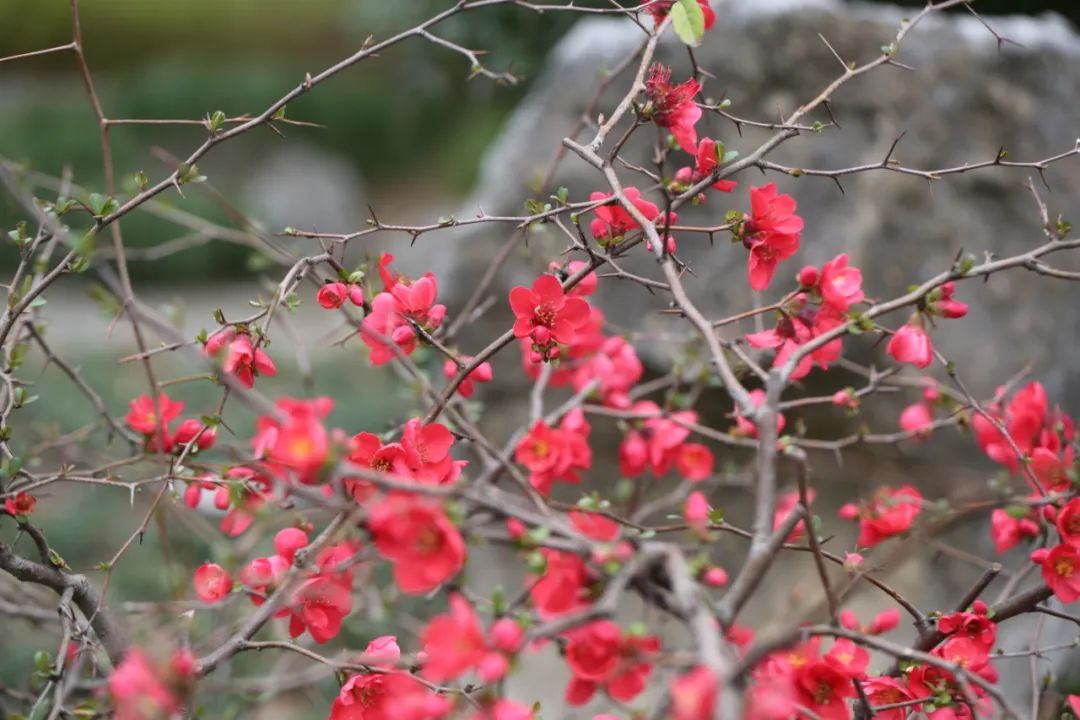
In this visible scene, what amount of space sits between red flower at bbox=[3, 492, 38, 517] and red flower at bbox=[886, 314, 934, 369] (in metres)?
0.69

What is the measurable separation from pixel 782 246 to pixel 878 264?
3.91 feet

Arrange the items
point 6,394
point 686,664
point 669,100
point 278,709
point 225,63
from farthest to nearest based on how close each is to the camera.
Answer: point 225,63, point 278,709, point 6,394, point 669,100, point 686,664

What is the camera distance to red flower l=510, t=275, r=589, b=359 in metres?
0.74

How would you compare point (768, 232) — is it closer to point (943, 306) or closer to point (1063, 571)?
point (943, 306)

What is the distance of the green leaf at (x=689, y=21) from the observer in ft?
2.50

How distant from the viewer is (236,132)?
2.77ft

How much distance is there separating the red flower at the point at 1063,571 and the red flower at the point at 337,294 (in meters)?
0.56

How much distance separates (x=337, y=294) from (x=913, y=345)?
0.45 m

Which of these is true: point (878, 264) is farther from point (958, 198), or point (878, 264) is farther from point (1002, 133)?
point (1002, 133)

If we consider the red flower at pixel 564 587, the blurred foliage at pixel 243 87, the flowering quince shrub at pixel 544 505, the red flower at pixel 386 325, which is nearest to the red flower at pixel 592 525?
the flowering quince shrub at pixel 544 505

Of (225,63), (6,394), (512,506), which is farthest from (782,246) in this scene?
(225,63)

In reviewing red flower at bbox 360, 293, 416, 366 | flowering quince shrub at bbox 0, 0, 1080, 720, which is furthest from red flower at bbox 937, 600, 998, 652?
red flower at bbox 360, 293, 416, 366

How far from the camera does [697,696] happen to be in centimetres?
40

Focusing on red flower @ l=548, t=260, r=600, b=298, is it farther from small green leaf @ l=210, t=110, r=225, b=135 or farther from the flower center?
small green leaf @ l=210, t=110, r=225, b=135
